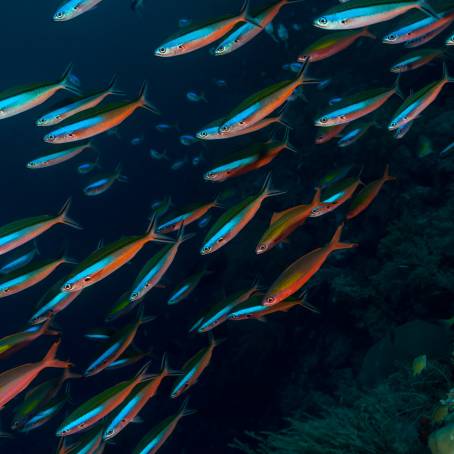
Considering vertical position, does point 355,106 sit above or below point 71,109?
below

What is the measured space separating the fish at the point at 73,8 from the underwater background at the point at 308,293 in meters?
1.32

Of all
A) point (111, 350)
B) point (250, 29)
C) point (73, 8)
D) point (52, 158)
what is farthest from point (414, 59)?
point (111, 350)

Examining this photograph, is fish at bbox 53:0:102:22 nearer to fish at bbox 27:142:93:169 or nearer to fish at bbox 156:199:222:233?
fish at bbox 27:142:93:169

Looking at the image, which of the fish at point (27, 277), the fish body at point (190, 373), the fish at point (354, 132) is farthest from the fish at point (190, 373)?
the fish at point (354, 132)

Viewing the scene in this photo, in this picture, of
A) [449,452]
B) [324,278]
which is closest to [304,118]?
[324,278]

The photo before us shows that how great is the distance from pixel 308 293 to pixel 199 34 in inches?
184

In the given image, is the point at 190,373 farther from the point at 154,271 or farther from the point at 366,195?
the point at 366,195

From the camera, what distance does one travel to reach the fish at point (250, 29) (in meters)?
3.90

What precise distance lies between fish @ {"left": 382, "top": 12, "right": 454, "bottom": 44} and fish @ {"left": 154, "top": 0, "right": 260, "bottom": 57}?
1351mm

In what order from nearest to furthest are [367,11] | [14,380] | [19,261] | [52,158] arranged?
[367,11] → [14,380] → [52,158] → [19,261]

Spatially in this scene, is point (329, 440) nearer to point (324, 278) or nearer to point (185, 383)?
point (185, 383)

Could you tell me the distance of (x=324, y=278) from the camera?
22.6ft

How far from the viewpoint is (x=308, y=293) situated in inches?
276

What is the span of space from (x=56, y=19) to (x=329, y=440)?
15.1 ft
